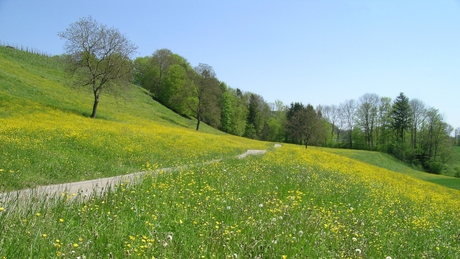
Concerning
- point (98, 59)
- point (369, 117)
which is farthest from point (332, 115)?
point (98, 59)

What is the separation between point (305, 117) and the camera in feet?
223

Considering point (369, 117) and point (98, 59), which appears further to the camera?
point (369, 117)

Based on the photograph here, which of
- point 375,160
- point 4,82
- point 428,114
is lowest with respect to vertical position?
point 375,160

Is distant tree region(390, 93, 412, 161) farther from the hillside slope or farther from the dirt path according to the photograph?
the dirt path

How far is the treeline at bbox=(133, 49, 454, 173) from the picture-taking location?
6094cm

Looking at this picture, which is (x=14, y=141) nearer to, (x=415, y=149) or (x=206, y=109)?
(x=206, y=109)

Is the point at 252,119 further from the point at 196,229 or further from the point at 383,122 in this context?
the point at 196,229

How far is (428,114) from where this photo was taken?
82.9 m

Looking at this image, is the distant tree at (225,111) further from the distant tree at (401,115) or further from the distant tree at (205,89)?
the distant tree at (401,115)

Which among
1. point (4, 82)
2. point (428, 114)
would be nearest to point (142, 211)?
point (4, 82)

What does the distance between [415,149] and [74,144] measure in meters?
81.0

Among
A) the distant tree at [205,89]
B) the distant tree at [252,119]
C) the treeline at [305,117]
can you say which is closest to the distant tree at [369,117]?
the treeline at [305,117]

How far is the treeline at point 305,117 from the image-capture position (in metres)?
60.9

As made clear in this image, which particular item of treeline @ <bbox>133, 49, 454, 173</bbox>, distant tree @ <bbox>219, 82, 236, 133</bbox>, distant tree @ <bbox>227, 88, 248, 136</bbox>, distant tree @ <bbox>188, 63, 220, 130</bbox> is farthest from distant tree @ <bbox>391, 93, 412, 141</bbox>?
distant tree @ <bbox>188, 63, 220, 130</bbox>
